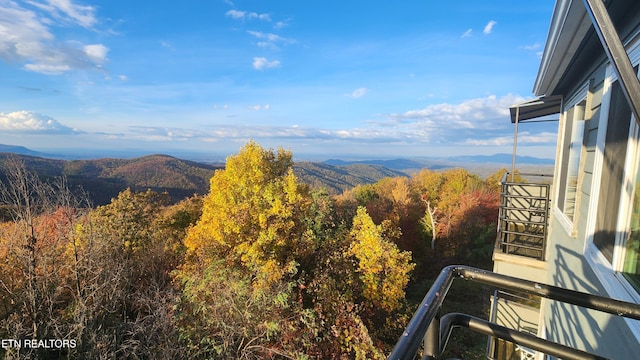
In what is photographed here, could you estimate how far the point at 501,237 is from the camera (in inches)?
228

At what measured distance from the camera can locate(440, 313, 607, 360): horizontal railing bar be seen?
0.90 metres

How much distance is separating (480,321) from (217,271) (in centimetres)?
1078

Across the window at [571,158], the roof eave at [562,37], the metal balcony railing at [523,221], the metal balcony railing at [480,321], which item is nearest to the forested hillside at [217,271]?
the metal balcony railing at [523,221]

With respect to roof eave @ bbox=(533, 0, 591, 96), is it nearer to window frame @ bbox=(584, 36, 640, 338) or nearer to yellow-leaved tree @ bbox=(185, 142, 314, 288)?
window frame @ bbox=(584, 36, 640, 338)

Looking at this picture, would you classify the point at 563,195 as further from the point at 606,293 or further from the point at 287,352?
the point at 287,352

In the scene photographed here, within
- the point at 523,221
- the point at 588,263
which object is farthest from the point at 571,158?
the point at 588,263

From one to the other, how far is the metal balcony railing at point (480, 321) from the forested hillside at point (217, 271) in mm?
6901

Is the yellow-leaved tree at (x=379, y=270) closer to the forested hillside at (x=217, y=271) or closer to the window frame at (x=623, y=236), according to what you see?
the forested hillside at (x=217, y=271)

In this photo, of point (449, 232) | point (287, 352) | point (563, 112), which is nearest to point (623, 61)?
point (563, 112)

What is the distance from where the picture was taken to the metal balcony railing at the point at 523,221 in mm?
5102

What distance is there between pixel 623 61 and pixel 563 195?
4412 millimetres

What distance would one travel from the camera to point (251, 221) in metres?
13.0

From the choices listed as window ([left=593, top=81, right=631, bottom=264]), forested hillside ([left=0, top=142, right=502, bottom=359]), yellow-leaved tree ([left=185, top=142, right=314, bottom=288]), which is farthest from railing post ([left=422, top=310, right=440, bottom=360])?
yellow-leaved tree ([left=185, top=142, right=314, bottom=288])

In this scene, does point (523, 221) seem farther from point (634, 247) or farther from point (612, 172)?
point (634, 247)
